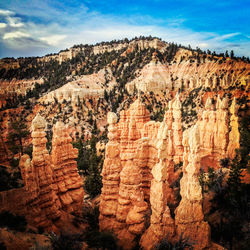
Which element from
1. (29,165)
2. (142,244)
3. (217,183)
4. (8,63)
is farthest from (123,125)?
(8,63)

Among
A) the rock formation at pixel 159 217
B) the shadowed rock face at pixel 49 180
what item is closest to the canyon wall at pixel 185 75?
the shadowed rock face at pixel 49 180

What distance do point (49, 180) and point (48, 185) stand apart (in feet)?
1.05

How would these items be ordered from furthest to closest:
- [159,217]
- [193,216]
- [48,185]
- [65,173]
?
[65,173]
[48,185]
[159,217]
[193,216]

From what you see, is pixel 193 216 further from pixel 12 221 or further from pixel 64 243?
pixel 12 221

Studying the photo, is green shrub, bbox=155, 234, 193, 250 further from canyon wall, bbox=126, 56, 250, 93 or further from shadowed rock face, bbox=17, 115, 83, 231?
canyon wall, bbox=126, 56, 250, 93

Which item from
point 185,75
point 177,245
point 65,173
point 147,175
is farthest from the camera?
point 185,75

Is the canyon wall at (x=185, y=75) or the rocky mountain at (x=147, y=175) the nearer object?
the rocky mountain at (x=147, y=175)

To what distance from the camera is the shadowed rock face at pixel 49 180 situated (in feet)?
38.2

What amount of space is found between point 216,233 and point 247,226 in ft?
6.05

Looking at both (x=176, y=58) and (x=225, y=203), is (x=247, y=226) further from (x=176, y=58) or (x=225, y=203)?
(x=176, y=58)

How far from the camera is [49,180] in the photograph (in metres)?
12.9

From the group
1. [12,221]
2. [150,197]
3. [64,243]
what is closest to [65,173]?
[12,221]

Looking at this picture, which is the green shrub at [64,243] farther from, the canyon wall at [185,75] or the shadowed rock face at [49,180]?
the canyon wall at [185,75]

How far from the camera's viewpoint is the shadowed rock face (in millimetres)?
11648
